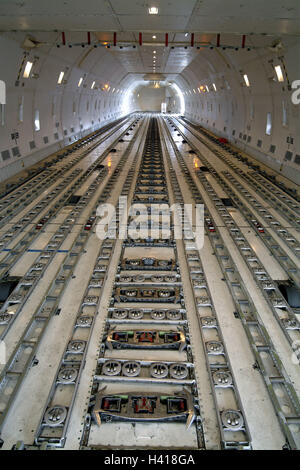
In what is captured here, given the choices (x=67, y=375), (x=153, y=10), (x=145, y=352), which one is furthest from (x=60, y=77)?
(x=67, y=375)

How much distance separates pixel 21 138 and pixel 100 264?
9643 mm

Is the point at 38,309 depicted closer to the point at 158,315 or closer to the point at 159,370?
the point at 158,315

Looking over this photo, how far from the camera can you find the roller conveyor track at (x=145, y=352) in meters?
3.41

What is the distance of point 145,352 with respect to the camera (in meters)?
4.42

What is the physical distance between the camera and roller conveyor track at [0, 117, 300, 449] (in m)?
3.41

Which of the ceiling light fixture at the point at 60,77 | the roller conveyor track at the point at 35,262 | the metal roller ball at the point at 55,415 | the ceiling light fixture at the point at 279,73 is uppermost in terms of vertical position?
the ceiling light fixture at the point at 60,77

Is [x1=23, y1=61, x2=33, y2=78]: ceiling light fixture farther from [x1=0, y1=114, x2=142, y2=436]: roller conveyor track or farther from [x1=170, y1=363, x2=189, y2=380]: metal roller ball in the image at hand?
[x1=170, y1=363, x2=189, y2=380]: metal roller ball

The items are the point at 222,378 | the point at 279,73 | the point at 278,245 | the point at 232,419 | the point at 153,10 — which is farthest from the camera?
the point at 279,73

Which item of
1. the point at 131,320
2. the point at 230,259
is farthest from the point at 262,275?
the point at 131,320

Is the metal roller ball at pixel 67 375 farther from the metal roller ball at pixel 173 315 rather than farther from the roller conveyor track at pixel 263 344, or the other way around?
the roller conveyor track at pixel 263 344

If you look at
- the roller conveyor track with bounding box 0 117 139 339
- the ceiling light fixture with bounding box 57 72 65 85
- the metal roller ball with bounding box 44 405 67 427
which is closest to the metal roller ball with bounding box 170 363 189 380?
the metal roller ball with bounding box 44 405 67 427

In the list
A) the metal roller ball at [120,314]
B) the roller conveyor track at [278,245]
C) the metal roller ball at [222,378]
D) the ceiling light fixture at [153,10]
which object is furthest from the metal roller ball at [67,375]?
the ceiling light fixture at [153,10]

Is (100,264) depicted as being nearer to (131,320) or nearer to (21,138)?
(131,320)
